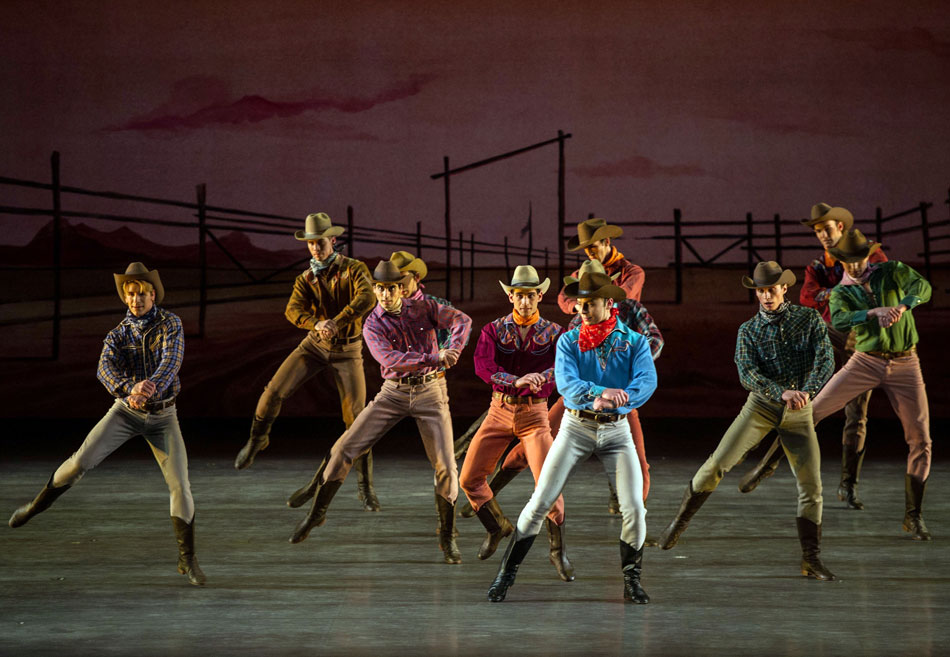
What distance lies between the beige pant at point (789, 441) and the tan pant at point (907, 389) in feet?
2.65

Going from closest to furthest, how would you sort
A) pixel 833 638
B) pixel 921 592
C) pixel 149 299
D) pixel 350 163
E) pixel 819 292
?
pixel 833 638 < pixel 921 592 < pixel 149 299 < pixel 819 292 < pixel 350 163

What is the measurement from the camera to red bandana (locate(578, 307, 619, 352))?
387 cm

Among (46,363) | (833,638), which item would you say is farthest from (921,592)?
(46,363)

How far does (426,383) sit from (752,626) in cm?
164

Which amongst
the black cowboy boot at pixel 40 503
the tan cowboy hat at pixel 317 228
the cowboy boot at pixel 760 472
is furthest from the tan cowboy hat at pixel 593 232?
the black cowboy boot at pixel 40 503

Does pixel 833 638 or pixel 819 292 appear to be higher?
pixel 819 292

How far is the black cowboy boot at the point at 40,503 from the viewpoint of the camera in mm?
4457

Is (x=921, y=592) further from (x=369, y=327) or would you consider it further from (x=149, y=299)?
(x=149, y=299)

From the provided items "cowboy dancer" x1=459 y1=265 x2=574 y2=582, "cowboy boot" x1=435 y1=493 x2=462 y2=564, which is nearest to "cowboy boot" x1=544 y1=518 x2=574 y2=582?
"cowboy dancer" x1=459 y1=265 x2=574 y2=582

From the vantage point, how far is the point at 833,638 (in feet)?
11.2

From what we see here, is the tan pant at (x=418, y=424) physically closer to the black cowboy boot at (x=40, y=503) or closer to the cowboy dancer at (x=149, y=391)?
the cowboy dancer at (x=149, y=391)

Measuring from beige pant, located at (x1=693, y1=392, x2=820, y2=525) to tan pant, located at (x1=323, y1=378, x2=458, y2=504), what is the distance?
1038mm

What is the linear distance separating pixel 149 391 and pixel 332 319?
60.5 inches

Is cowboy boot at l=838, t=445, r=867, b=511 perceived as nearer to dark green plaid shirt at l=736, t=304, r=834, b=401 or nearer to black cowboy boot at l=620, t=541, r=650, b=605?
dark green plaid shirt at l=736, t=304, r=834, b=401
